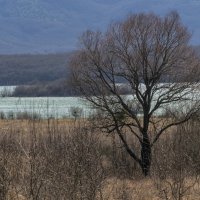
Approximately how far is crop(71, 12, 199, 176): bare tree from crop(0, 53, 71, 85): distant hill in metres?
63.1

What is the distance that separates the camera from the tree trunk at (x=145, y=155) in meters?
19.7

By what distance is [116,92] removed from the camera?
2022 centimetres

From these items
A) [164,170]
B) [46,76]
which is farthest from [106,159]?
[46,76]

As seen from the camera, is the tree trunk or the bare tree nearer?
the tree trunk

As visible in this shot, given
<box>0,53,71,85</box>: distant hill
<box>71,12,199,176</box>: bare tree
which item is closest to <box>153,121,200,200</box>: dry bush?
<box>71,12,199,176</box>: bare tree

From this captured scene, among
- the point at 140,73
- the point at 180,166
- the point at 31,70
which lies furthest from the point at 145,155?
the point at 31,70

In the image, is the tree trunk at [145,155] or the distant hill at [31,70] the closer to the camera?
the tree trunk at [145,155]

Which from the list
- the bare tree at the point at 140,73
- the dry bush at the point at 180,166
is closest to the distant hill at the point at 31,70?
the bare tree at the point at 140,73

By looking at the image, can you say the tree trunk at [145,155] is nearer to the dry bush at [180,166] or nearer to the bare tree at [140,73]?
the bare tree at [140,73]

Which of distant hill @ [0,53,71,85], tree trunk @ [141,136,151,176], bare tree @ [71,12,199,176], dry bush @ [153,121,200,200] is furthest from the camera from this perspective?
distant hill @ [0,53,71,85]

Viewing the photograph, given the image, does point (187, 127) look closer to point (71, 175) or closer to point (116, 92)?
point (116, 92)

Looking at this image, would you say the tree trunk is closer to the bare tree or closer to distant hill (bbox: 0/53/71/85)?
the bare tree

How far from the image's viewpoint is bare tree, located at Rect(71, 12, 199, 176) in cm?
1992

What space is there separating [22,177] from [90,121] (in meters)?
11.5
